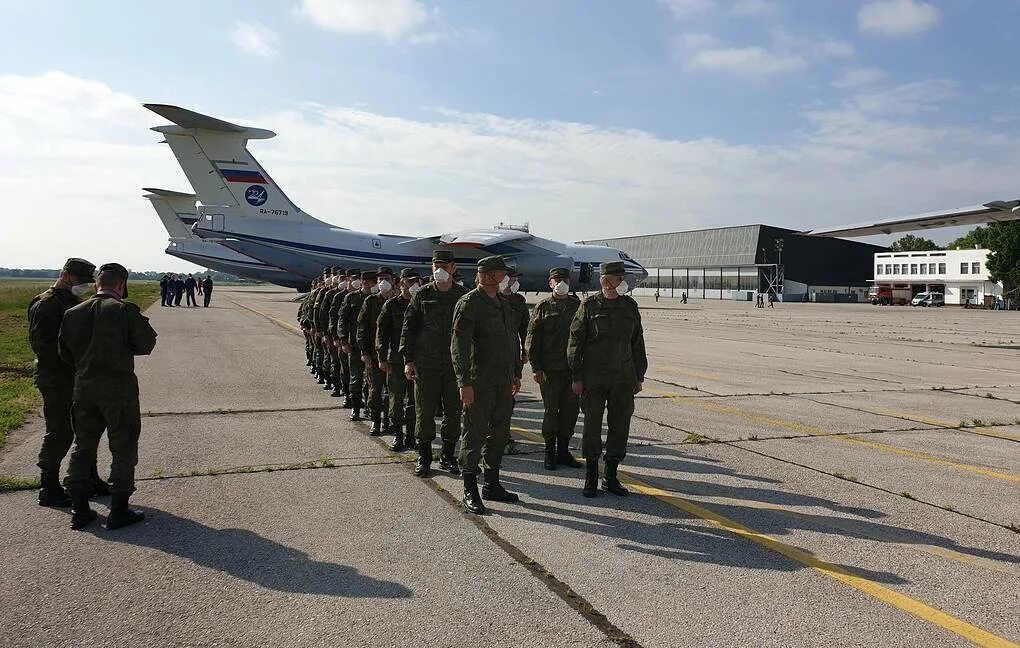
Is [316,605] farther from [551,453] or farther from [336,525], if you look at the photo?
[551,453]

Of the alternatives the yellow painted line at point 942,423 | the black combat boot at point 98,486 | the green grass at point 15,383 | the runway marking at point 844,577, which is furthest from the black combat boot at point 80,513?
the yellow painted line at point 942,423

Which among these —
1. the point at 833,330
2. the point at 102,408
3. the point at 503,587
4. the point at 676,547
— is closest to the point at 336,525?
the point at 503,587

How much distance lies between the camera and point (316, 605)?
3.82m

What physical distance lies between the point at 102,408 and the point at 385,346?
315 centimetres

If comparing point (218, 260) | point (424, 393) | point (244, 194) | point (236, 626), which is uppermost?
point (244, 194)

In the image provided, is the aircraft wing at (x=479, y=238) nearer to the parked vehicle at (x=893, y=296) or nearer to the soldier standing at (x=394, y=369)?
the soldier standing at (x=394, y=369)

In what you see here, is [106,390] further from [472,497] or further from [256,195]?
[256,195]

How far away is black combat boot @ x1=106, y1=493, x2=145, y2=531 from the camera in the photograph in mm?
5027

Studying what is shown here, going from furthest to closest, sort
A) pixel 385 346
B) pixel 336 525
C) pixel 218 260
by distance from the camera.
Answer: pixel 218 260 → pixel 385 346 → pixel 336 525

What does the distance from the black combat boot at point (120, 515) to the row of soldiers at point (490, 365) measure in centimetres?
243

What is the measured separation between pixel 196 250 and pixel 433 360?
4397 centimetres

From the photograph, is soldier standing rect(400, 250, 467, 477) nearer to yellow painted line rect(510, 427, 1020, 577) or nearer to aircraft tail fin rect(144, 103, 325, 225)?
yellow painted line rect(510, 427, 1020, 577)

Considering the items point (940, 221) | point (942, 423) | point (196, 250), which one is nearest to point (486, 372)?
point (942, 423)

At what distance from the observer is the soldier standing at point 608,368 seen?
6000 millimetres
